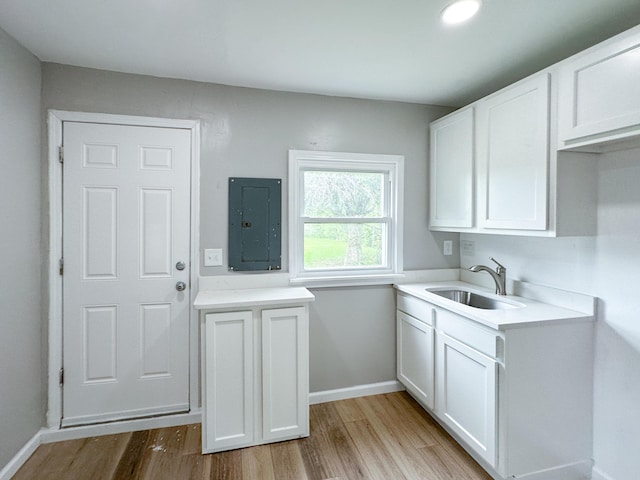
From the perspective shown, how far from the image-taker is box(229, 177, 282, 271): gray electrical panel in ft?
7.75

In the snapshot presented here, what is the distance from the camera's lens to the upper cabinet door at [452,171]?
90.0 inches

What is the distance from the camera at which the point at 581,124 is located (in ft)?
5.07

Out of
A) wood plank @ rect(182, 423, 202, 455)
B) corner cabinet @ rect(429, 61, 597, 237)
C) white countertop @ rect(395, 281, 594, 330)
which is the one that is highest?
corner cabinet @ rect(429, 61, 597, 237)

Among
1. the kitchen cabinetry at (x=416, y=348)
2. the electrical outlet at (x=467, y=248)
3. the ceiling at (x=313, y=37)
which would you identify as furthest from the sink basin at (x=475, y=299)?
the ceiling at (x=313, y=37)

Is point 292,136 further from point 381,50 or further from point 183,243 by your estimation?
point 183,243

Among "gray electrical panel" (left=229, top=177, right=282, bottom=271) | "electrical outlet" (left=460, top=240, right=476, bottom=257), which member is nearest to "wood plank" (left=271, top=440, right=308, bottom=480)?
"gray electrical panel" (left=229, top=177, right=282, bottom=271)

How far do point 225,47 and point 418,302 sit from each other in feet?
6.81

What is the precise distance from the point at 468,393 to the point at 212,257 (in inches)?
73.5

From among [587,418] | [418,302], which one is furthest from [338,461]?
[587,418]

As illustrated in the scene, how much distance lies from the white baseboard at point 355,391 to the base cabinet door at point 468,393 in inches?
22.5

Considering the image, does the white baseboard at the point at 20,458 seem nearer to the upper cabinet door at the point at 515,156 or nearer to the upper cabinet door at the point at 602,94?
the upper cabinet door at the point at 515,156

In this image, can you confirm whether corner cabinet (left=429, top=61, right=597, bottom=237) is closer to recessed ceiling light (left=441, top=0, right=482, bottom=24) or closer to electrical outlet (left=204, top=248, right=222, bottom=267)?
recessed ceiling light (left=441, top=0, right=482, bottom=24)

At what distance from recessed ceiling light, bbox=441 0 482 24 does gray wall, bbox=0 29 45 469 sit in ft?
7.40

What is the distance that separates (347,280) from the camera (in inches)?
101
